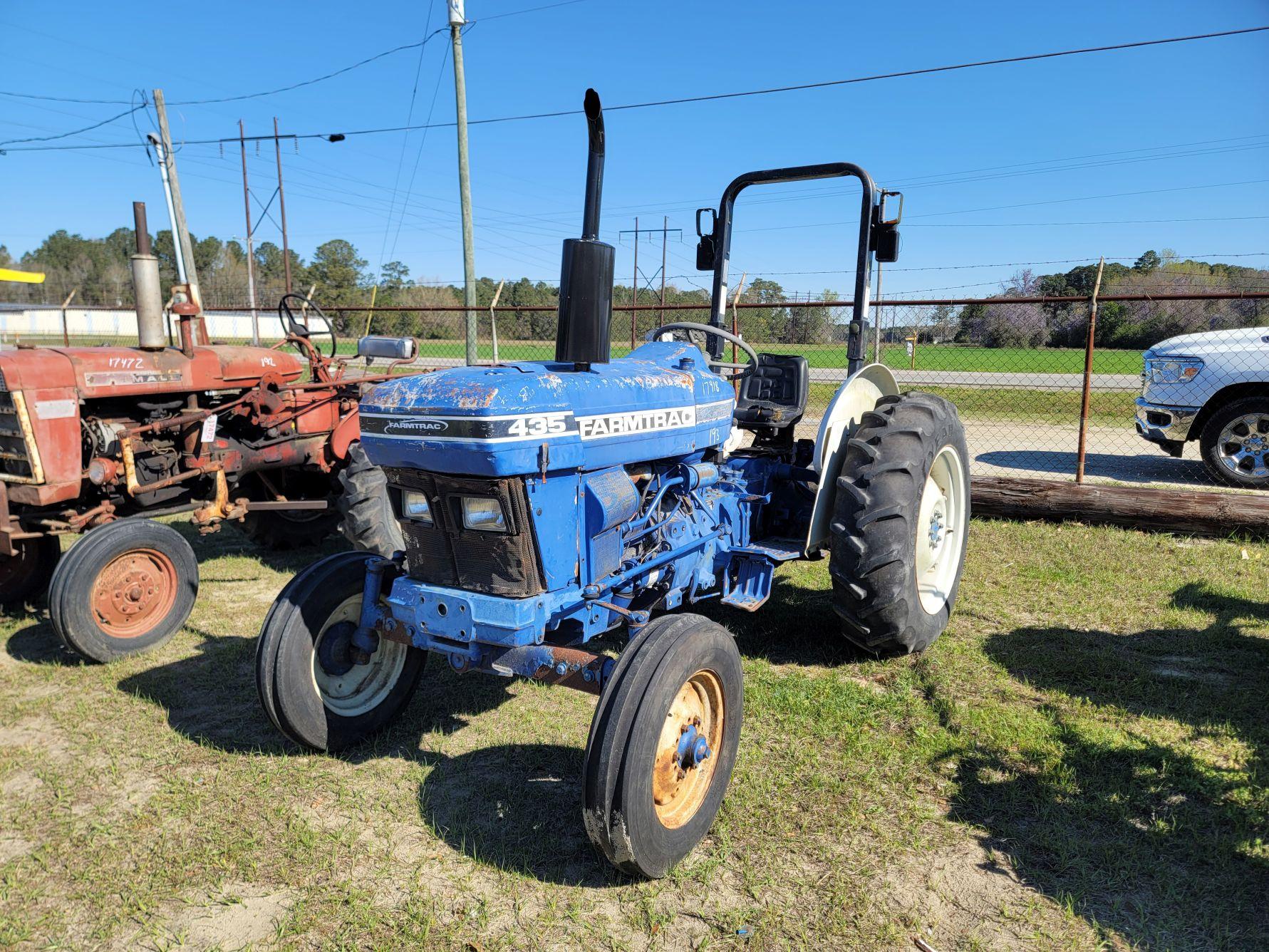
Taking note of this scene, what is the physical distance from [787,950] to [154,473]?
456cm

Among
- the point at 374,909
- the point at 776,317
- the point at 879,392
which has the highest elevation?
the point at 776,317

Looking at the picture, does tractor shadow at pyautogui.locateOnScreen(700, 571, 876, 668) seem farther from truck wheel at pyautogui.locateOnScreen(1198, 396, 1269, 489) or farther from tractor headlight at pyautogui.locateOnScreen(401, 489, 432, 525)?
truck wheel at pyautogui.locateOnScreen(1198, 396, 1269, 489)

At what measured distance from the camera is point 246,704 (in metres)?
3.70

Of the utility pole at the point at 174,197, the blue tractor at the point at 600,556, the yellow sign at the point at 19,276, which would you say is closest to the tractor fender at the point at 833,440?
the blue tractor at the point at 600,556

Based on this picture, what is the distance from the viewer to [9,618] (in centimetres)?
478

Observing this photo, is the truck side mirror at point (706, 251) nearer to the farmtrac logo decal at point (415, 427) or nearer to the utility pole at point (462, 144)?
the farmtrac logo decal at point (415, 427)

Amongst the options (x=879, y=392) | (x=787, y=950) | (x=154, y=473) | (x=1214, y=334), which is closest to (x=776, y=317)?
(x=1214, y=334)

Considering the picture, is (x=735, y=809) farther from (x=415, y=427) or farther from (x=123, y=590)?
(x=123, y=590)

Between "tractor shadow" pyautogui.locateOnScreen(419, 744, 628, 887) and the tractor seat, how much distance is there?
1927 millimetres

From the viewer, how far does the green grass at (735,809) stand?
2.34 m

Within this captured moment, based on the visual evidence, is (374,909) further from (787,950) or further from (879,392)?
(879,392)

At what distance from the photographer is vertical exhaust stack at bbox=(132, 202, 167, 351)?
507 centimetres

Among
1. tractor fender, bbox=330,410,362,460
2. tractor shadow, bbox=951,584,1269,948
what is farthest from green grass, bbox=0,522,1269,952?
tractor fender, bbox=330,410,362,460

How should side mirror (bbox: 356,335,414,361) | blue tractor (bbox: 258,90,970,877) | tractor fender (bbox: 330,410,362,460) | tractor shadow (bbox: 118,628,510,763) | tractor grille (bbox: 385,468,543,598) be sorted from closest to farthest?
1. blue tractor (bbox: 258,90,970,877)
2. tractor grille (bbox: 385,468,543,598)
3. tractor shadow (bbox: 118,628,510,763)
4. tractor fender (bbox: 330,410,362,460)
5. side mirror (bbox: 356,335,414,361)
